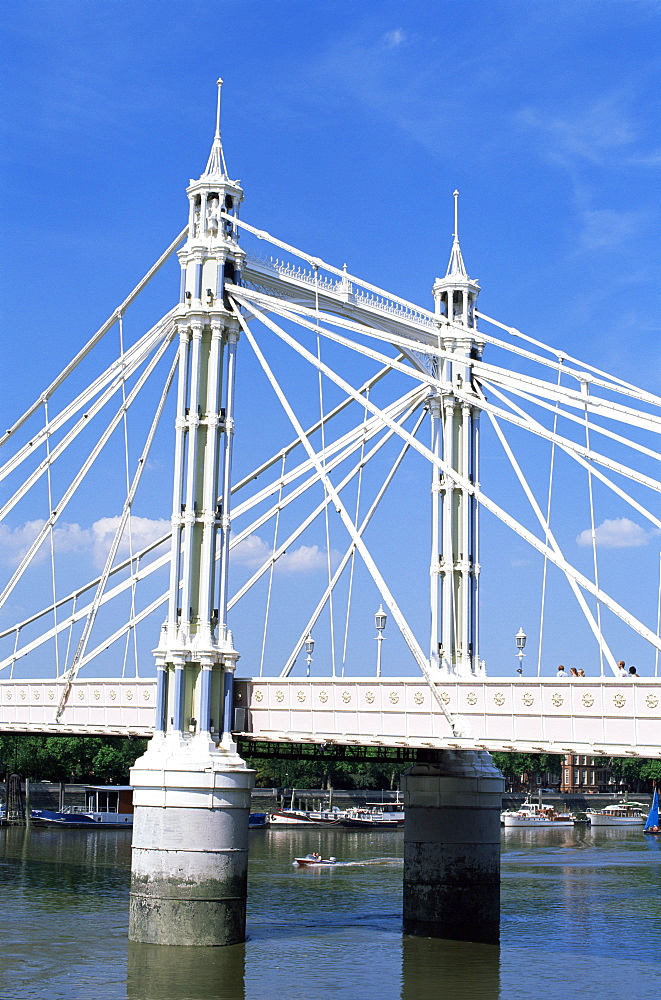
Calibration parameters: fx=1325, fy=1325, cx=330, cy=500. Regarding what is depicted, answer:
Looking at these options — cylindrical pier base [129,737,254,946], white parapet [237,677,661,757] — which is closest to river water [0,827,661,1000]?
cylindrical pier base [129,737,254,946]

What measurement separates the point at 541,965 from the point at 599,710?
9918 millimetres

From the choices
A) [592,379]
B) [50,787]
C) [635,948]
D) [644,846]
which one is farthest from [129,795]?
[592,379]

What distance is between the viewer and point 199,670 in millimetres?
34625

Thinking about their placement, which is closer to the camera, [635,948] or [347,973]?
[347,973]

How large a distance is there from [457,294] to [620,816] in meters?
85.0

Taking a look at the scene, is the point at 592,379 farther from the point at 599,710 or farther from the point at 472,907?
the point at 472,907

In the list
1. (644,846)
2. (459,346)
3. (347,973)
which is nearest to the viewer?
(347,973)

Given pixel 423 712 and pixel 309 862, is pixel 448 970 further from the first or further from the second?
pixel 309 862

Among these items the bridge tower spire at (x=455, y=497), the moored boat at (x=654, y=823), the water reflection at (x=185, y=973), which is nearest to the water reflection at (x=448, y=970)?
the water reflection at (x=185, y=973)

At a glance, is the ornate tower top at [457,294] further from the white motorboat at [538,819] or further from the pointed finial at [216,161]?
the white motorboat at [538,819]

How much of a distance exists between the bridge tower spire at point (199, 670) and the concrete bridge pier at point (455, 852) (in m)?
7.98

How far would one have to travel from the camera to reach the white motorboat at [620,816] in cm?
11394

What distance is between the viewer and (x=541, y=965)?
115 feet

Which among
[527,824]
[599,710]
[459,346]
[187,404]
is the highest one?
[459,346]
